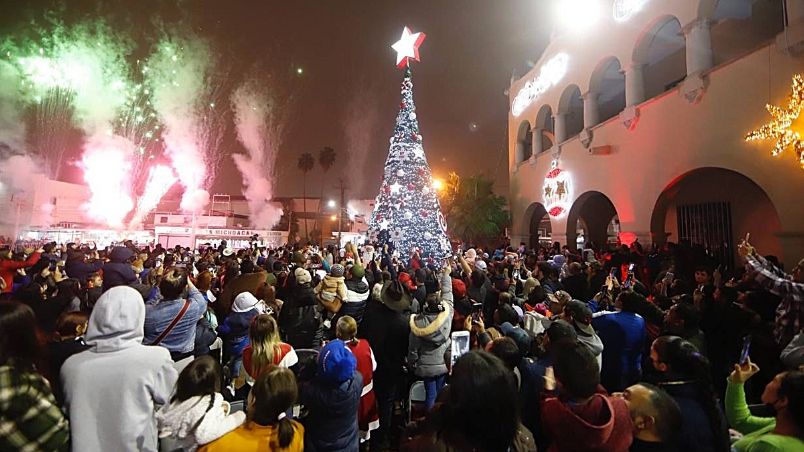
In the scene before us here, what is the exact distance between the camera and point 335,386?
2.96 meters

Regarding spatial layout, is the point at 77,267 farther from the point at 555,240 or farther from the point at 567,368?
the point at 555,240

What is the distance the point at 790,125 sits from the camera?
24.4 ft

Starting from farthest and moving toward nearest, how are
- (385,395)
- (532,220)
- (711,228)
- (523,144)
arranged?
(523,144) → (532,220) → (711,228) → (385,395)

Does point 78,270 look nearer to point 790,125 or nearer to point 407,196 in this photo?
point 407,196

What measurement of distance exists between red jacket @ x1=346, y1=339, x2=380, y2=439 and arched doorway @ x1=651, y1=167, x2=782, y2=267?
12.0 m

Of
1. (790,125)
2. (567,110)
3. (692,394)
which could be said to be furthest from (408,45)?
(692,394)

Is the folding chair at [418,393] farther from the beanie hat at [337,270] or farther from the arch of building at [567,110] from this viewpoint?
the arch of building at [567,110]

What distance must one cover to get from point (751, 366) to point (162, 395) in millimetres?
3901

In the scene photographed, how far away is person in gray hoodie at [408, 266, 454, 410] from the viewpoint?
13.6 feet

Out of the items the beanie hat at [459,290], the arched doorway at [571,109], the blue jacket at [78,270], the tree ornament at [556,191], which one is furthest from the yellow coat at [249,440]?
the arched doorway at [571,109]

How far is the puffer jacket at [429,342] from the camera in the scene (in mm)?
4145

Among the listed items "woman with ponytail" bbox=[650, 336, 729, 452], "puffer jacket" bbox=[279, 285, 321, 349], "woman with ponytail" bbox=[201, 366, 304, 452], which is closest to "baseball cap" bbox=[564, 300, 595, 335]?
"woman with ponytail" bbox=[650, 336, 729, 452]

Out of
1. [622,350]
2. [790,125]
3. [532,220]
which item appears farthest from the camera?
[532,220]

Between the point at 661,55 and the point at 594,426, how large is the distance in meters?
18.0
